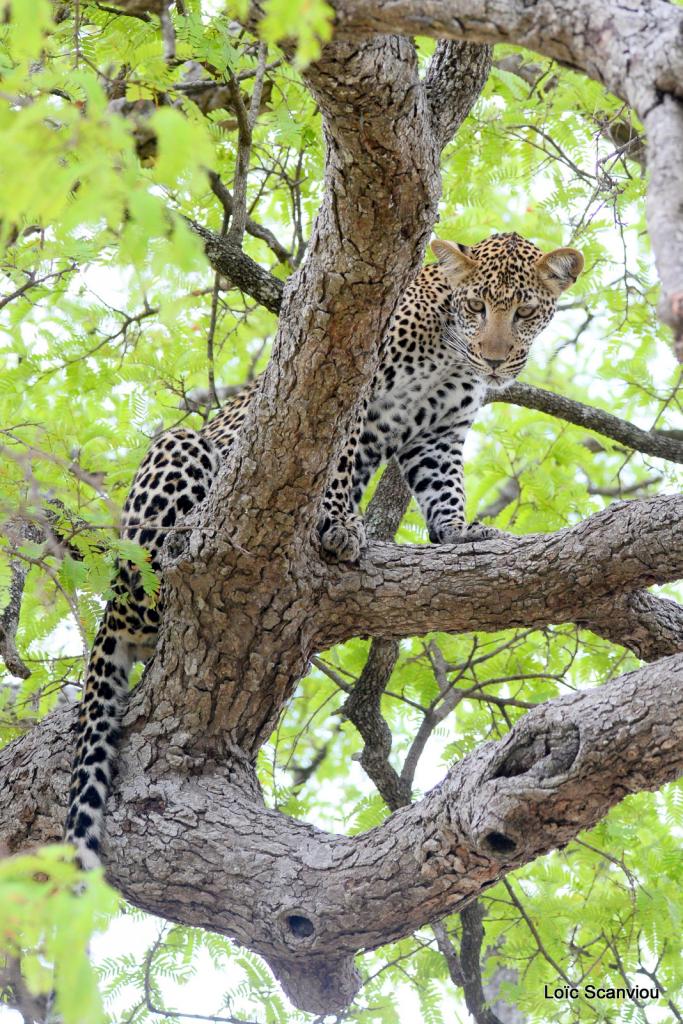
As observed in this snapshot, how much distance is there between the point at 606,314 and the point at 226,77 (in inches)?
218

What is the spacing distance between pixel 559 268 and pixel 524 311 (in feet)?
1.35

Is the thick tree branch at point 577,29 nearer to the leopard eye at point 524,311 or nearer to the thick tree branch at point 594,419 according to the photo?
the leopard eye at point 524,311

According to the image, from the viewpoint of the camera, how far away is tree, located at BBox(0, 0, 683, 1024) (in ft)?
10.5

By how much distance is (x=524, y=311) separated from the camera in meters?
8.16

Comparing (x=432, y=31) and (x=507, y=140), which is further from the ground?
(x=507, y=140)

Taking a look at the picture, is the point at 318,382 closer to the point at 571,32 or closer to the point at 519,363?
the point at 571,32

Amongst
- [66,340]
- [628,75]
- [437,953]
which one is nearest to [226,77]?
[66,340]

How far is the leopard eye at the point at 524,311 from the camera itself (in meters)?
8.12

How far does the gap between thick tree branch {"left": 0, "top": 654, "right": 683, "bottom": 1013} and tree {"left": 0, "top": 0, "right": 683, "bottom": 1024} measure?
0.01 m

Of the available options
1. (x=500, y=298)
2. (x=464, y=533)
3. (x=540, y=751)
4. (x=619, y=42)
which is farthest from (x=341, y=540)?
(x=619, y=42)

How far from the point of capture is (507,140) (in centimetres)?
908

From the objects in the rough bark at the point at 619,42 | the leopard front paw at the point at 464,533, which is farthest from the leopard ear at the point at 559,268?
the rough bark at the point at 619,42

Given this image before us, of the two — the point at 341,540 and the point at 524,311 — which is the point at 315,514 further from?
the point at 524,311

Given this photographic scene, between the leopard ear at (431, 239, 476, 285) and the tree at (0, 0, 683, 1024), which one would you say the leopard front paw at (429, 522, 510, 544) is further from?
the leopard ear at (431, 239, 476, 285)
